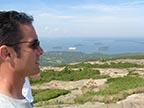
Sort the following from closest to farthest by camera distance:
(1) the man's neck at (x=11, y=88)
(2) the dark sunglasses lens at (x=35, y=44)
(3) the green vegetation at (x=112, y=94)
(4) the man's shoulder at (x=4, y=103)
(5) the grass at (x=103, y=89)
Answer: (4) the man's shoulder at (x=4, y=103), (1) the man's neck at (x=11, y=88), (2) the dark sunglasses lens at (x=35, y=44), (3) the green vegetation at (x=112, y=94), (5) the grass at (x=103, y=89)

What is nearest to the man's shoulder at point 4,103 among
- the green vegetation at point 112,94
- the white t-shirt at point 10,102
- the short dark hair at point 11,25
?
the white t-shirt at point 10,102

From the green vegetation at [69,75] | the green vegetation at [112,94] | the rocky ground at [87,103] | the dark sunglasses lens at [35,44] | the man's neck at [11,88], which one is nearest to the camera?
the man's neck at [11,88]

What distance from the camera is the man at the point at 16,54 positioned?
2.87 m

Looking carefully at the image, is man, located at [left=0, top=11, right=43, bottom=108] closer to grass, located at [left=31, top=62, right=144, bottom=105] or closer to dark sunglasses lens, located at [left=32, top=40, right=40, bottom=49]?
dark sunglasses lens, located at [left=32, top=40, right=40, bottom=49]

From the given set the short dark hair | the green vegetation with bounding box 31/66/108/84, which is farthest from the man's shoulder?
the green vegetation with bounding box 31/66/108/84

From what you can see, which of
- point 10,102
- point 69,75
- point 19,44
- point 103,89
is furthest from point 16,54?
point 69,75

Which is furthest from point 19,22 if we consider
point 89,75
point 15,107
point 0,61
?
point 89,75

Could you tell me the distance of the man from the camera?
2.87 metres

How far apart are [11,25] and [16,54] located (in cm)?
22

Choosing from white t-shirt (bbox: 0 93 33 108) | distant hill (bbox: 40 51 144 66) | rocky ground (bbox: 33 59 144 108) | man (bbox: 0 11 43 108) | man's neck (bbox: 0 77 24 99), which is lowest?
distant hill (bbox: 40 51 144 66)

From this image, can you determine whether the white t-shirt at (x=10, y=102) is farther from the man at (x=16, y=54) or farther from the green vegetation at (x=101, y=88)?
the green vegetation at (x=101, y=88)

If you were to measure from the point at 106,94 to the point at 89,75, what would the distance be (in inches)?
308

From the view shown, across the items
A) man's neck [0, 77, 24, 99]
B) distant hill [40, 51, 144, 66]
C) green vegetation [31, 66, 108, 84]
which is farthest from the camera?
distant hill [40, 51, 144, 66]

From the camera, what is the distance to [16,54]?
2932mm
